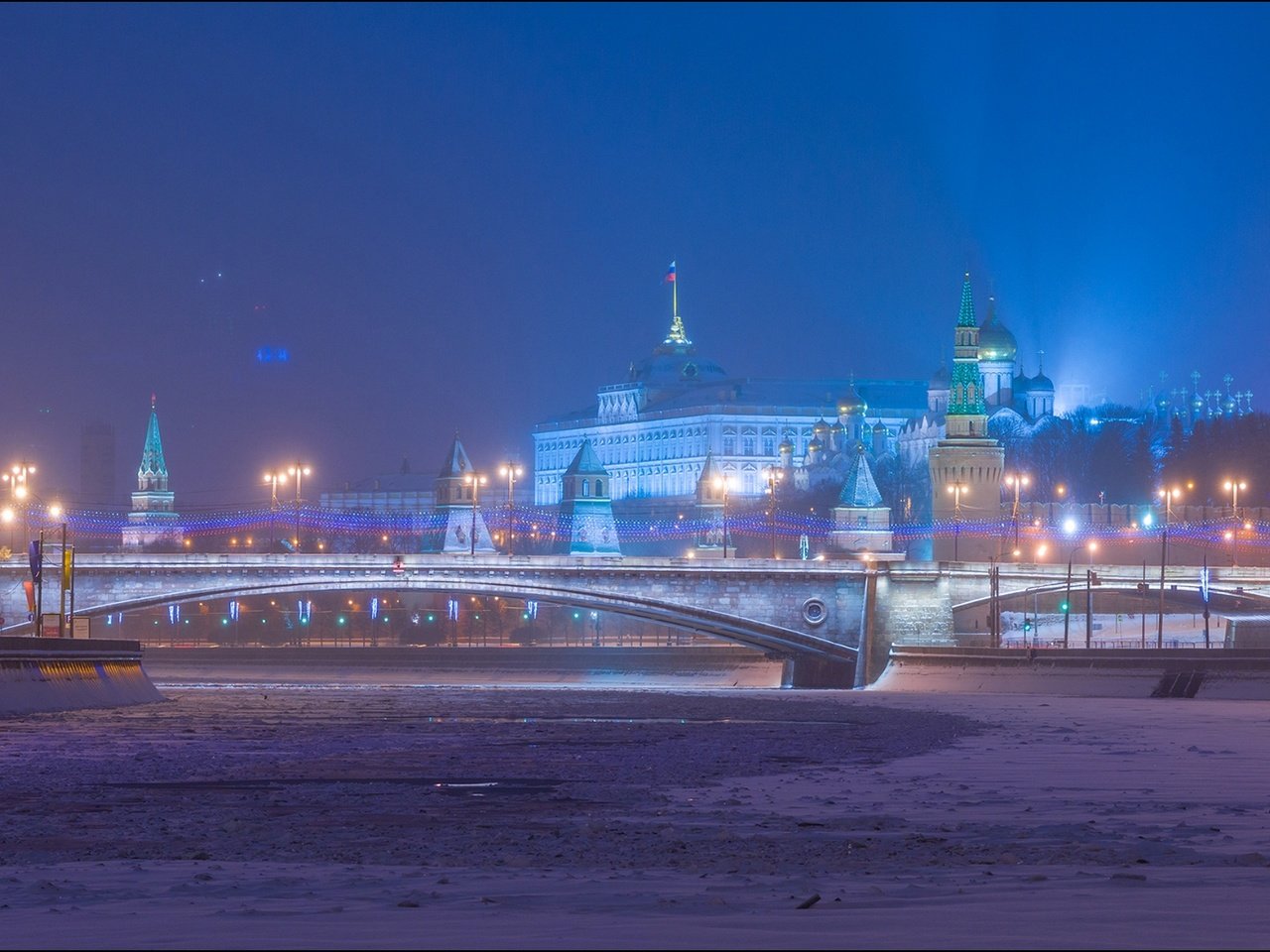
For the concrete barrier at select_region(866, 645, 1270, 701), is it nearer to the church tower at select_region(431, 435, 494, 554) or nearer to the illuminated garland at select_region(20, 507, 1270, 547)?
the illuminated garland at select_region(20, 507, 1270, 547)

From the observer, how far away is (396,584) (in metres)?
83.3

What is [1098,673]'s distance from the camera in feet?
202

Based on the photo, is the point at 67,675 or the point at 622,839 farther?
the point at 67,675

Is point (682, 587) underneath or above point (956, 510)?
underneath

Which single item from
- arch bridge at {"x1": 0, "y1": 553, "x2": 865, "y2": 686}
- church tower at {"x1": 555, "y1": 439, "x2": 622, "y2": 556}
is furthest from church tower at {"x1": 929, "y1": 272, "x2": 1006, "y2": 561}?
arch bridge at {"x1": 0, "y1": 553, "x2": 865, "y2": 686}

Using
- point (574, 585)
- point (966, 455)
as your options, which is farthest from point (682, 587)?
point (966, 455)

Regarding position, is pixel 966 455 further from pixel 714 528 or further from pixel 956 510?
pixel 714 528

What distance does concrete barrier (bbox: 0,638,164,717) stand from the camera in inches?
1464

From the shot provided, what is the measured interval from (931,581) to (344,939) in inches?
3065

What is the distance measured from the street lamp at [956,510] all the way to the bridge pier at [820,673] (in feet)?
111

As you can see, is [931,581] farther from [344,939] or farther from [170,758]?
[344,939]

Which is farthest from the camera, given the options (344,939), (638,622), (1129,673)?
(638,622)

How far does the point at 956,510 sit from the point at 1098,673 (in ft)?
248

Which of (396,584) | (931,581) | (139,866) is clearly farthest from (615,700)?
(139,866)
